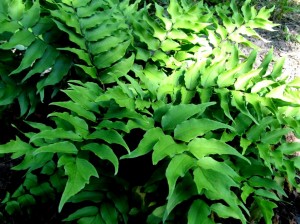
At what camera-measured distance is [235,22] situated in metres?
3.13

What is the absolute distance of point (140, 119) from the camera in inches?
82.7

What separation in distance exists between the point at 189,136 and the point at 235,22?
5.07 feet

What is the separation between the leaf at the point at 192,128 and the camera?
1.96 metres

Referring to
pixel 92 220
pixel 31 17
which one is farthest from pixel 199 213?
pixel 31 17

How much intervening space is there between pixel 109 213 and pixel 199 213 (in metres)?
0.58

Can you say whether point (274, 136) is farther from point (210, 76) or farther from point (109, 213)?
point (109, 213)

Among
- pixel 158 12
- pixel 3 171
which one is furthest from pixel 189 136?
pixel 3 171

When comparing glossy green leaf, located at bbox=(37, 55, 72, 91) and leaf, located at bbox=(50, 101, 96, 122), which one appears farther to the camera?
glossy green leaf, located at bbox=(37, 55, 72, 91)

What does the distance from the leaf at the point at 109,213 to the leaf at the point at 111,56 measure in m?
0.92

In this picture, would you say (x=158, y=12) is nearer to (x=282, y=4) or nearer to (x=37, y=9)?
(x=37, y=9)

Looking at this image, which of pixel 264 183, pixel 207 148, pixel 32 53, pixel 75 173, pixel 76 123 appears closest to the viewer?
pixel 75 173

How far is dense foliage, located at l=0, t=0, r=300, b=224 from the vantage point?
6.47 feet

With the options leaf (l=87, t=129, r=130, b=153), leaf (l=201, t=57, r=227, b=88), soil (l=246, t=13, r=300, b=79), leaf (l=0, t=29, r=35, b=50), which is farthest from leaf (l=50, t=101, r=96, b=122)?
soil (l=246, t=13, r=300, b=79)

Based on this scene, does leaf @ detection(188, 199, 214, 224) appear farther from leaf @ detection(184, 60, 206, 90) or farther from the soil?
the soil
